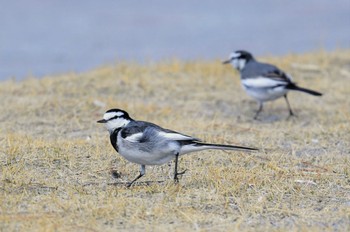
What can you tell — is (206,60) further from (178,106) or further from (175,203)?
(175,203)

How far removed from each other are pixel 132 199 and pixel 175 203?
32cm

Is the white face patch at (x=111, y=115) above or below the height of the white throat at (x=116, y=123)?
above

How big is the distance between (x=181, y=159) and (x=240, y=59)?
4580 millimetres

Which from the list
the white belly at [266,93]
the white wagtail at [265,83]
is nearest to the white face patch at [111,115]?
the white wagtail at [265,83]

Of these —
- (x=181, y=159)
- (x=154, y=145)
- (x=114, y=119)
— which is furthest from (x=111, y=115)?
(x=181, y=159)

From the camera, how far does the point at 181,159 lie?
305 inches

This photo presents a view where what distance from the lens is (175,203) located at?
6219 millimetres

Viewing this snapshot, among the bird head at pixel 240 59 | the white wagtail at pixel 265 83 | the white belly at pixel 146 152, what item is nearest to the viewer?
the white belly at pixel 146 152

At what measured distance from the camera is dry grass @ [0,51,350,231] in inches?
234

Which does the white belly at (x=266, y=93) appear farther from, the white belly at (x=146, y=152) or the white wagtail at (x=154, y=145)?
the white belly at (x=146, y=152)

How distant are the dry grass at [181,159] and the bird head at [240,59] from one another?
31 cm

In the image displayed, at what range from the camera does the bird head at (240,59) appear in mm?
11986

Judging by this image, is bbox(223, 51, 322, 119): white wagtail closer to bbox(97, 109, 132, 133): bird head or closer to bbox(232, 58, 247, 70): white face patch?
bbox(232, 58, 247, 70): white face patch

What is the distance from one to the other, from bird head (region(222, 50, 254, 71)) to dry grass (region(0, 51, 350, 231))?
31 centimetres
